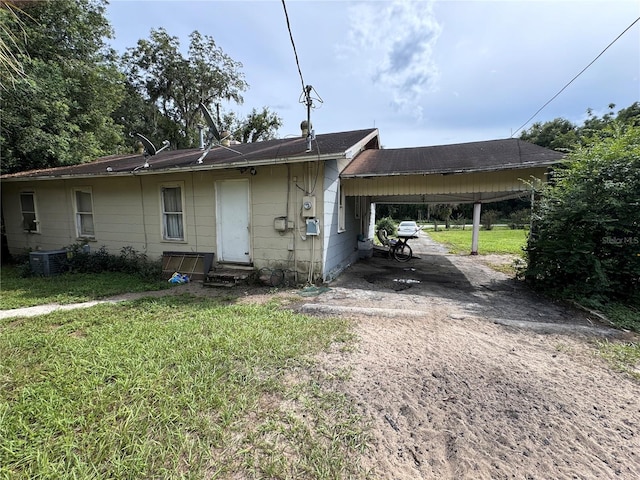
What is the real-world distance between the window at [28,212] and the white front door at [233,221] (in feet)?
24.3

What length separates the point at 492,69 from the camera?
8.44 m

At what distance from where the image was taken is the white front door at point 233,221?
653 cm

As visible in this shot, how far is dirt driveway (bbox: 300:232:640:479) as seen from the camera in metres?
1.74

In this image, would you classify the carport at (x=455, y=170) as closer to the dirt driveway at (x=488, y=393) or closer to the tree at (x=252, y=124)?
the dirt driveway at (x=488, y=393)

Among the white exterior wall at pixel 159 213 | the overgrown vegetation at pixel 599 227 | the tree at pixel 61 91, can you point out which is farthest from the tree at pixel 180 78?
the overgrown vegetation at pixel 599 227

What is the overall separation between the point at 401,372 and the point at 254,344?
1.65 m

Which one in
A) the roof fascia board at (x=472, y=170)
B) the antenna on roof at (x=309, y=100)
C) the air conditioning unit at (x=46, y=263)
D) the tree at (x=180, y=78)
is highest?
the tree at (x=180, y=78)

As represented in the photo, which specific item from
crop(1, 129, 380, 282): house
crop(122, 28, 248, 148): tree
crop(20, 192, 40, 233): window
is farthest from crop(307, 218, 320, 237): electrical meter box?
crop(122, 28, 248, 148): tree

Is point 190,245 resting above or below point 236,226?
below

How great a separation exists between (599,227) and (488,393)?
A: 4.25 meters

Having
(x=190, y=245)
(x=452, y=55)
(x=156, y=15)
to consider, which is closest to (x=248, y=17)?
(x=156, y=15)

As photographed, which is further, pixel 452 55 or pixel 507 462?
pixel 452 55

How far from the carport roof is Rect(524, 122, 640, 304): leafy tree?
909 millimetres

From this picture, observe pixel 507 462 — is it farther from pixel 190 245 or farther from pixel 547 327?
pixel 190 245
